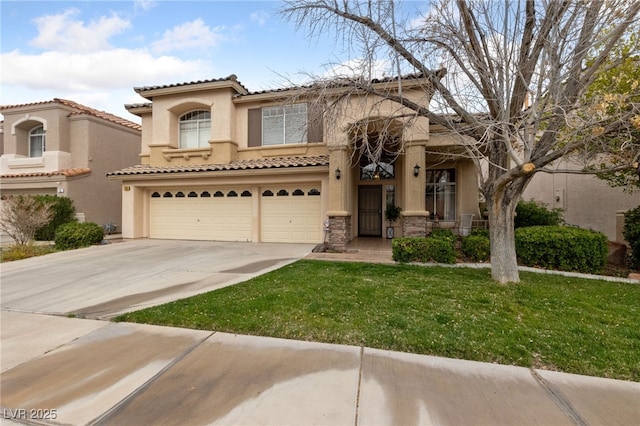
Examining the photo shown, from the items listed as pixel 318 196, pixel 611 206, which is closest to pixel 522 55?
pixel 318 196

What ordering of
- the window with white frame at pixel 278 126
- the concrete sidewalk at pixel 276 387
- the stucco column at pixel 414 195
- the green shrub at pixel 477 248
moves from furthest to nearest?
the window with white frame at pixel 278 126 → the stucco column at pixel 414 195 → the green shrub at pixel 477 248 → the concrete sidewalk at pixel 276 387

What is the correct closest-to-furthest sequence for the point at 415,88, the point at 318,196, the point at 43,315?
the point at 43,315 < the point at 415,88 < the point at 318,196

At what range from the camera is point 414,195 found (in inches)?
400

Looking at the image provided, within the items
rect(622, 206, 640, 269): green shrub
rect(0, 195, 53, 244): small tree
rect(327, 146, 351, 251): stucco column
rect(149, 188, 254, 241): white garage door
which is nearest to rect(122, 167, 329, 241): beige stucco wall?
rect(149, 188, 254, 241): white garage door

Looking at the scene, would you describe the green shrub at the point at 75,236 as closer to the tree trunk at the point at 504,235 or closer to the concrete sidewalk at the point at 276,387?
the concrete sidewalk at the point at 276,387

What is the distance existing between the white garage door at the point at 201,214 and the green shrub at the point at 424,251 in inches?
267

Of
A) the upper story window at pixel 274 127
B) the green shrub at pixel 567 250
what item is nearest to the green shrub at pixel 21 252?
the upper story window at pixel 274 127

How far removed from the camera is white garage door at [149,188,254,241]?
42.4ft

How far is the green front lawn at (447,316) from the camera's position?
141 inches

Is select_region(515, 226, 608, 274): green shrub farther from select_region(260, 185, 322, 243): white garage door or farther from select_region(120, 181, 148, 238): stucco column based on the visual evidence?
select_region(120, 181, 148, 238): stucco column

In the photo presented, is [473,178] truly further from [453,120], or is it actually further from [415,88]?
[453,120]

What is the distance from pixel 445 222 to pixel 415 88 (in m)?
6.38

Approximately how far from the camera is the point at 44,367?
330 cm

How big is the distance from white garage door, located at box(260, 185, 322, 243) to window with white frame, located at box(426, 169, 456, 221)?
5.59m
